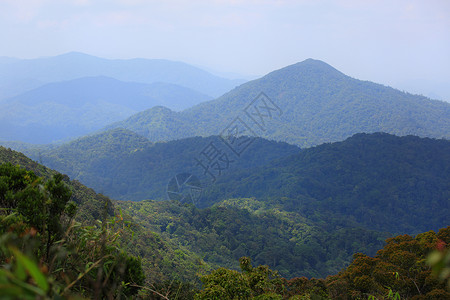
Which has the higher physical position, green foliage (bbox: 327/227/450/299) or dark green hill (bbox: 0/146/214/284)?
green foliage (bbox: 327/227/450/299)

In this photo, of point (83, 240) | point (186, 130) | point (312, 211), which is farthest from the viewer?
point (186, 130)

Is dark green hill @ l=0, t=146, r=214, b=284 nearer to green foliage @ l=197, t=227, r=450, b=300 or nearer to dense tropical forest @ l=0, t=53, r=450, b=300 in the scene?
dense tropical forest @ l=0, t=53, r=450, b=300

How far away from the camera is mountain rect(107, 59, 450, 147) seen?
10150cm

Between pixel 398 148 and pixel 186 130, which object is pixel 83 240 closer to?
pixel 398 148

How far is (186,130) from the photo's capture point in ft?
355

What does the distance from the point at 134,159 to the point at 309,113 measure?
7343 centimetres

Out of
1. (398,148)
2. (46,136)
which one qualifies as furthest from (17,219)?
(46,136)

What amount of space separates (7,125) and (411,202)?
16359cm

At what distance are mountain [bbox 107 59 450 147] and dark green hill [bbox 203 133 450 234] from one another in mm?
34237

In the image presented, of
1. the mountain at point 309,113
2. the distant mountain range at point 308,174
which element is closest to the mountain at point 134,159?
the distant mountain range at point 308,174

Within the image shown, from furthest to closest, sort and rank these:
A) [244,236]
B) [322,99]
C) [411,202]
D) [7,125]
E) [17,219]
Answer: [7,125], [322,99], [411,202], [244,236], [17,219]

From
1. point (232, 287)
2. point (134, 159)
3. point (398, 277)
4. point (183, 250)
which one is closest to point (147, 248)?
point (183, 250)

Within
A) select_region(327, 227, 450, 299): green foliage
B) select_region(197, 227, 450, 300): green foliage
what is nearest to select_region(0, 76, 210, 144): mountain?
select_region(197, 227, 450, 300): green foliage

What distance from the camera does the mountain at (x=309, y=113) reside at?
10150 cm
